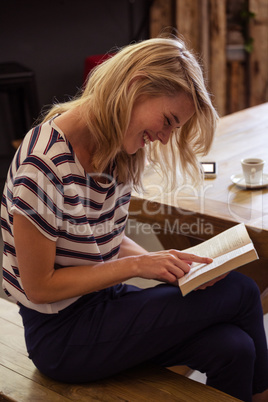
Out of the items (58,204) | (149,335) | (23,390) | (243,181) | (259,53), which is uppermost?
(58,204)

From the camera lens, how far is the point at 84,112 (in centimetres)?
144

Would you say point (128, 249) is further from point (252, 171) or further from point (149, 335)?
point (252, 171)

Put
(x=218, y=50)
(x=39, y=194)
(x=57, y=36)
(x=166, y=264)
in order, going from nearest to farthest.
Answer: (x=39, y=194), (x=166, y=264), (x=57, y=36), (x=218, y=50)

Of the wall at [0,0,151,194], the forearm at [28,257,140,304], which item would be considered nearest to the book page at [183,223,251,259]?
the forearm at [28,257,140,304]

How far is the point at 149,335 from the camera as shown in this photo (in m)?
1.43

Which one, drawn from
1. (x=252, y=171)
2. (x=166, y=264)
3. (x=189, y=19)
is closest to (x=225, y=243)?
(x=166, y=264)

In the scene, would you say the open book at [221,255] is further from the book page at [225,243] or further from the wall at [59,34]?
the wall at [59,34]

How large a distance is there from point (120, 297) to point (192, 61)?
2.15ft

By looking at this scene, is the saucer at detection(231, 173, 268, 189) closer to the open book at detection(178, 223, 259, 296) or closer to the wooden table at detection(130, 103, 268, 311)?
the wooden table at detection(130, 103, 268, 311)

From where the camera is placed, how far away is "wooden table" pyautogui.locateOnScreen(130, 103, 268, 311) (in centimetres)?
169

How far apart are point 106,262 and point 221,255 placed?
30 centimetres

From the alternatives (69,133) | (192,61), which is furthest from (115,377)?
(192,61)

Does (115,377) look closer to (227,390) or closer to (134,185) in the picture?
(227,390)

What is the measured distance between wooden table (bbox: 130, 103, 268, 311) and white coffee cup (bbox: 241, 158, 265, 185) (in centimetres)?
4
